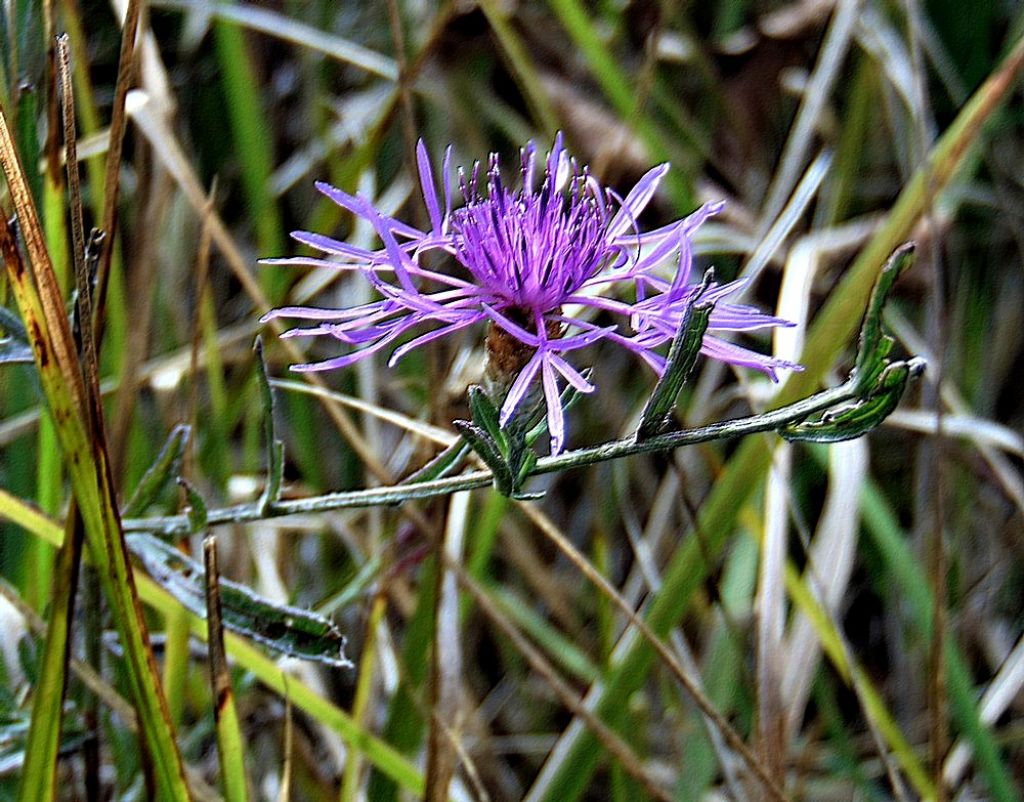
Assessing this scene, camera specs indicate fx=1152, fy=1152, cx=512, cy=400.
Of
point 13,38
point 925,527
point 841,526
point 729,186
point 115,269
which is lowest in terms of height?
point 925,527

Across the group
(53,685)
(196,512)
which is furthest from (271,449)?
(53,685)

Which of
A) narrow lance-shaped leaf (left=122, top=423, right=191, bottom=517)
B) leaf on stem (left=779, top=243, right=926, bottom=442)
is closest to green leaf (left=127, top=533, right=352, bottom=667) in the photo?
narrow lance-shaped leaf (left=122, top=423, right=191, bottom=517)

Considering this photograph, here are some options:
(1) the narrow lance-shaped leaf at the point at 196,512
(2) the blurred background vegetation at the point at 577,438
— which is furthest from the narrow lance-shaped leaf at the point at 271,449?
(2) the blurred background vegetation at the point at 577,438

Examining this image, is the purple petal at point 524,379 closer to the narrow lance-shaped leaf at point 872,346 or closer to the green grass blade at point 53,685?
the narrow lance-shaped leaf at point 872,346

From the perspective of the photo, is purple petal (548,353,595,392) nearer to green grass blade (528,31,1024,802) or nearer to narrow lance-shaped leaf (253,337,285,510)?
narrow lance-shaped leaf (253,337,285,510)

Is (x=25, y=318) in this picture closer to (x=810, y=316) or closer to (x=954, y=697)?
(x=954, y=697)

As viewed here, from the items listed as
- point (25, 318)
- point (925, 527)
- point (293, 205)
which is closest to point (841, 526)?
point (925, 527)
